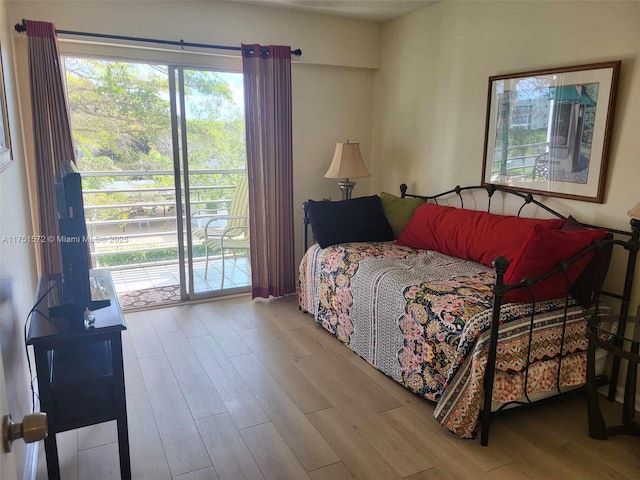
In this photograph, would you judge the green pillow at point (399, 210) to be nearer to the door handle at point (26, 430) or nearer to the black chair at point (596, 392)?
the black chair at point (596, 392)

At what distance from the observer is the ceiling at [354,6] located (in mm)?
3576

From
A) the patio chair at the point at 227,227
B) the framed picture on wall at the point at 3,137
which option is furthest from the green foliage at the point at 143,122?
the framed picture on wall at the point at 3,137

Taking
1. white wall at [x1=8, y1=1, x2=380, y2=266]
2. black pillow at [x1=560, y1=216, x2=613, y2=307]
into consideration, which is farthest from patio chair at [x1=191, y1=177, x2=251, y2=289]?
black pillow at [x1=560, y1=216, x2=613, y2=307]

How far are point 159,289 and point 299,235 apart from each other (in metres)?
1.41

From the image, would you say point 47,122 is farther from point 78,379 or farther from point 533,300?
point 533,300

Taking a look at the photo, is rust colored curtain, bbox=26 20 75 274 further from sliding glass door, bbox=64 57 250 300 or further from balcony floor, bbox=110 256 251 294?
balcony floor, bbox=110 256 251 294

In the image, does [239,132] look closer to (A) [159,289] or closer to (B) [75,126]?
(B) [75,126]

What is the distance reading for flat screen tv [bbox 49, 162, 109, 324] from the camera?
1.65 m

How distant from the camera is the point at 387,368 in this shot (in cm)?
273

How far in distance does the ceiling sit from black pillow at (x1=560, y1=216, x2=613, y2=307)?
2.31 meters

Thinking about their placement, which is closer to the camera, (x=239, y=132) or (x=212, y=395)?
(x=212, y=395)

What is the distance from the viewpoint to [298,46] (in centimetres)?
390

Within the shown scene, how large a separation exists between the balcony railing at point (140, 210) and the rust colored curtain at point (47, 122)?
→ 80cm

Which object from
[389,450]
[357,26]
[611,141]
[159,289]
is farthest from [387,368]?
[357,26]
